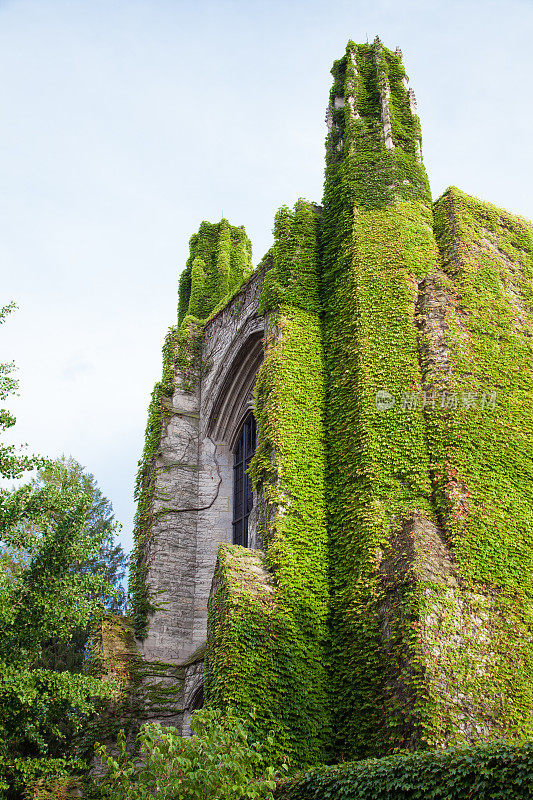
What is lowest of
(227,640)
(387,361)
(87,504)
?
(227,640)

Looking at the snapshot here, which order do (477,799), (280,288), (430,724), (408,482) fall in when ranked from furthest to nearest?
1. (280,288)
2. (408,482)
3. (430,724)
4. (477,799)

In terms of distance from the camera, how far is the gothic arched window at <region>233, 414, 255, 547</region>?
16094 millimetres

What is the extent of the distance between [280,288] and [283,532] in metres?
4.58

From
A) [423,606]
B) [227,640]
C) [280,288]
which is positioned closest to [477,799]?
[423,606]

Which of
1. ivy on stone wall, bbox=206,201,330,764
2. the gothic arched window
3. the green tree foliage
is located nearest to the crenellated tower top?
ivy on stone wall, bbox=206,201,330,764

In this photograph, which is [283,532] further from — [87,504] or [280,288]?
[280,288]

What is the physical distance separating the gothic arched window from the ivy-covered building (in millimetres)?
68

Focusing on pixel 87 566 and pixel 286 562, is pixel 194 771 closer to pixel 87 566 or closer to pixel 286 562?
pixel 286 562

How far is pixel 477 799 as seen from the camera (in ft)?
20.0

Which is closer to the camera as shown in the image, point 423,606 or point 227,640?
point 423,606

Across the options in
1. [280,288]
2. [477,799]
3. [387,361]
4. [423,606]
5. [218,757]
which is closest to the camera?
[477,799]

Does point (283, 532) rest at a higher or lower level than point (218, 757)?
higher

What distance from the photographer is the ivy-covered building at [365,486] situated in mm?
9492
